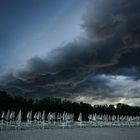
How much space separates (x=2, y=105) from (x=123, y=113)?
92.3 m

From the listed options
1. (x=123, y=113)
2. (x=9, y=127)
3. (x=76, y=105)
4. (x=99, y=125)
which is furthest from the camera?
(x=123, y=113)

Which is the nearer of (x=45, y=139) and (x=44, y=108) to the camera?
(x=45, y=139)

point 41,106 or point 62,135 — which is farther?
point 41,106

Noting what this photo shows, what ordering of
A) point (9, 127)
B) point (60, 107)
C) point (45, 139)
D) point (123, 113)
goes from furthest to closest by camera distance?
point (123, 113), point (60, 107), point (9, 127), point (45, 139)

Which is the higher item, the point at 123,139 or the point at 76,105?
the point at 76,105

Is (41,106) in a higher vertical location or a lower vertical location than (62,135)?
higher

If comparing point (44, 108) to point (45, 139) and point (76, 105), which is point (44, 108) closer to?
point (76, 105)

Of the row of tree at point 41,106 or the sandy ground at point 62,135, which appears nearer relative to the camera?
the sandy ground at point 62,135

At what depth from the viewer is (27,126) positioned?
74.7 meters

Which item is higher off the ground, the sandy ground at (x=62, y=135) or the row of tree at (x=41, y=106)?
the row of tree at (x=41, y=106)

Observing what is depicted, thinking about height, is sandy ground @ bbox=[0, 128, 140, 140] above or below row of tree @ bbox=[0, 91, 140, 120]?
below

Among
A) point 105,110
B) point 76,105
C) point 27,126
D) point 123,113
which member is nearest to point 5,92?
point 76,105

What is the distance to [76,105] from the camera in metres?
150

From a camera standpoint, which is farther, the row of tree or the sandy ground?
the row of tree
